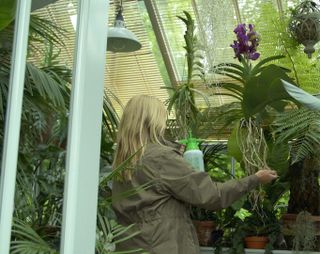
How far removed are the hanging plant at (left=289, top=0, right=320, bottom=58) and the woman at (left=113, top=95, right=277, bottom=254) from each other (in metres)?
1.31

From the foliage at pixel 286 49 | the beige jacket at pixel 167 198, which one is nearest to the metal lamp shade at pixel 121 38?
the foliage at pixel 286 49

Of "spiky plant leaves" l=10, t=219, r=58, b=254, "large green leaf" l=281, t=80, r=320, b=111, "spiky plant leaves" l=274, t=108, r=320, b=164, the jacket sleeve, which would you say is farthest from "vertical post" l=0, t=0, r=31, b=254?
"spiky plant leaves" l=274, t=108, r=320, b=164

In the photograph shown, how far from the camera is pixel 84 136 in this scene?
1.38 m

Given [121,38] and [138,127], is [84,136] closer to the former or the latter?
[138,127]

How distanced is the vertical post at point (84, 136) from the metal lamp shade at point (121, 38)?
2.05 meters

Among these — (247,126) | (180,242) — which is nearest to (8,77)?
(180,242)

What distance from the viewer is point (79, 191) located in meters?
1.36

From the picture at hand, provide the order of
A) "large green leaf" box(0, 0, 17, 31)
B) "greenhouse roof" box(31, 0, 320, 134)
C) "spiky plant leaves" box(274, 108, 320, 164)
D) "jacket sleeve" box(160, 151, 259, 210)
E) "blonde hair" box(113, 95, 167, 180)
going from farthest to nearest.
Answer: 1. "greenhouse roof" box(31, 0, 320, 134)
2. "spiky plant leaves" box(274, 108, 320, 164)
3. "blonde hair" box(113, 95, 167, 180)
4. "jacket sleeve" box(160, 151, 259, 210)
5. "large green leaf" box(0, 0, 17, 31)

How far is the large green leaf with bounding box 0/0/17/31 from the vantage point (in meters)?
1.29

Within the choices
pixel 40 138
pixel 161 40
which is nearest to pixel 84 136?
pixel 40 138

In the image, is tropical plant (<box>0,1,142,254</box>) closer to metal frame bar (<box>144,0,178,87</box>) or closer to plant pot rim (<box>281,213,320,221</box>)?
plant pot rim (<box>281,213,320,221</box>)

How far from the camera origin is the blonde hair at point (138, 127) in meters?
2.21

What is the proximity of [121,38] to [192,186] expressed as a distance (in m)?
1.73

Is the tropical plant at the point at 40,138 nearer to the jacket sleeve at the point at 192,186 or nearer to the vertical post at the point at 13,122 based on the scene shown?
the vertical post at the point at 13,122
